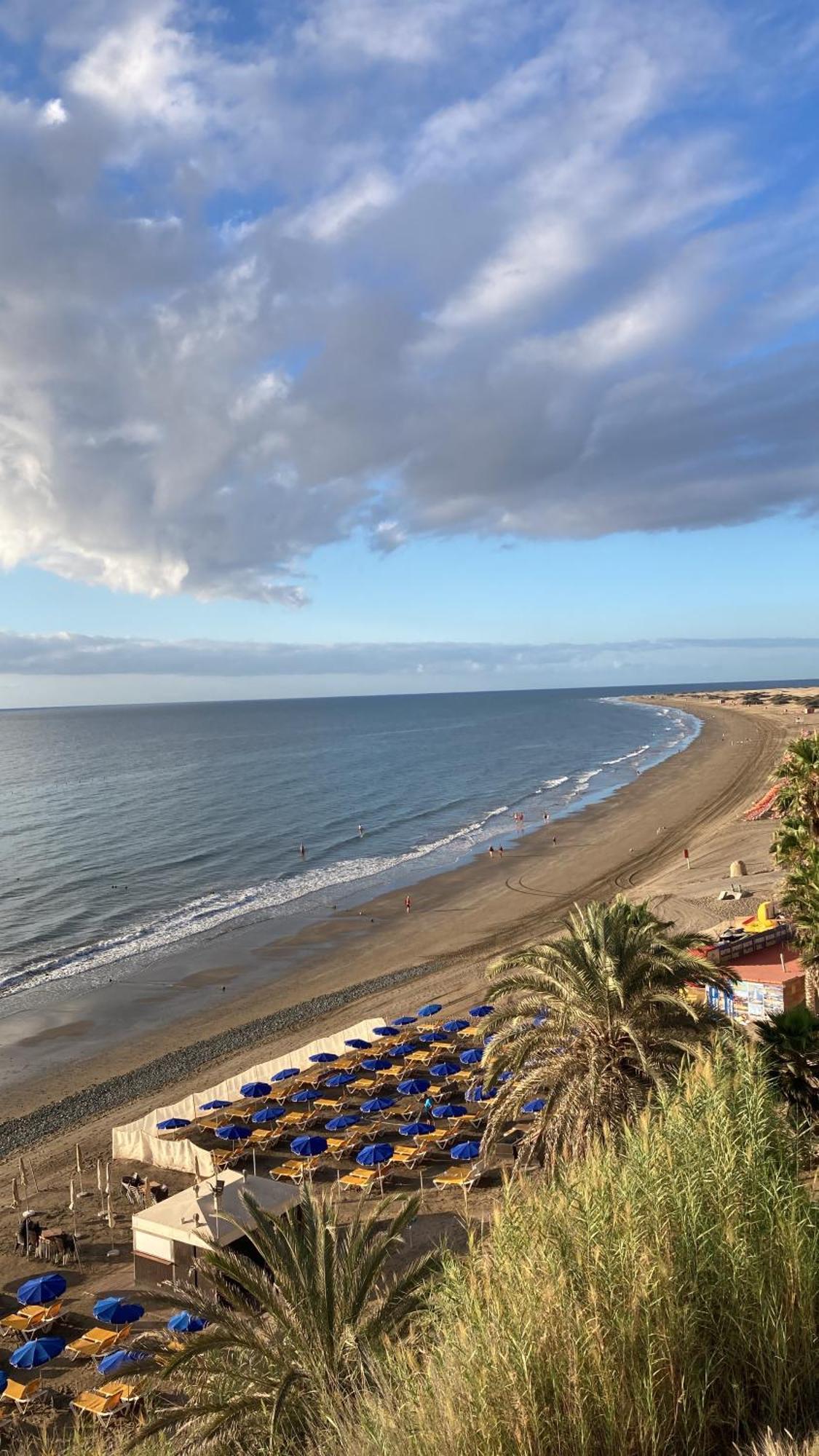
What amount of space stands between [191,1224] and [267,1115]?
6819 millimetres

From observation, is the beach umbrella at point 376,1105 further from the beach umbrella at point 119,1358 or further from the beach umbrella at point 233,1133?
the beach umbrella at point 119,1358

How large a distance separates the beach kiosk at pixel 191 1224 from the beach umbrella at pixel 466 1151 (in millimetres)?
4222

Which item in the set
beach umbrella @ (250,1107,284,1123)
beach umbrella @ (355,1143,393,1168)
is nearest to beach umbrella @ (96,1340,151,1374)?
beach umbrella @ (355,1143,393,1168)

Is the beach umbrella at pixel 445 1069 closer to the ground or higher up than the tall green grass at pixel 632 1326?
closer to the ground

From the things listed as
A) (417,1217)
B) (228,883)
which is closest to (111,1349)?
(417,1217)

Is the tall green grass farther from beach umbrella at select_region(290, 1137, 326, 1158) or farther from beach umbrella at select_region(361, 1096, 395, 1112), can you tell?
beach umbrella at select_region(361, 1096, 395, 1112)

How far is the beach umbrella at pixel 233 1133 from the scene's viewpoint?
2214 centimetres

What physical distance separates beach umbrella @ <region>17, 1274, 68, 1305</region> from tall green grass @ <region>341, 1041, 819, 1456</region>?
12.1 meters

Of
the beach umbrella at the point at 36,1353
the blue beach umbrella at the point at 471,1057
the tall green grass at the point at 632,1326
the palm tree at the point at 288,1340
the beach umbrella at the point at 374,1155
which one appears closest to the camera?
the tall green grass at the point at 632,1326

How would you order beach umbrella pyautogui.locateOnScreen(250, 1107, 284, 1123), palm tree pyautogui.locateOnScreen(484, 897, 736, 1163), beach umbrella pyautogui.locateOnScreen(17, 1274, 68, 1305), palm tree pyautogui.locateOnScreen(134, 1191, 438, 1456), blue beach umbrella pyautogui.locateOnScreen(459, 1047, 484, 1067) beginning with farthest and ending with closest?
blue beach umbrella pyautogui.locateOnScreen(459, 1047, 484, 1067) < beach umbrella pyautogui.locateOnScreen(250, 1107, 284, 1123) < beach umbrella pyautogui.locateOnScreen(17, 1274, 68, 1305) < palm tree pyautogui.locateOnScreen(484, 897, 736, 1163) < palm tree pyautogui.locateOnScreen(134, 1191, 438, 1456)

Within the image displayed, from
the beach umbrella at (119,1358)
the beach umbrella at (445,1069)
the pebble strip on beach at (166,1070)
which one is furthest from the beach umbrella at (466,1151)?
the pebble strip on beach at (166,1070)

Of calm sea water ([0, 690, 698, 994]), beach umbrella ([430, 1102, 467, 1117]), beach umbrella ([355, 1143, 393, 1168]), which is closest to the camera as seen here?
beach umbrella ([355, 1143, 393, 1168])

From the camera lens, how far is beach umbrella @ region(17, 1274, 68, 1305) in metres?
15.9

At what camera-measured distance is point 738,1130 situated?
7.67 metres
